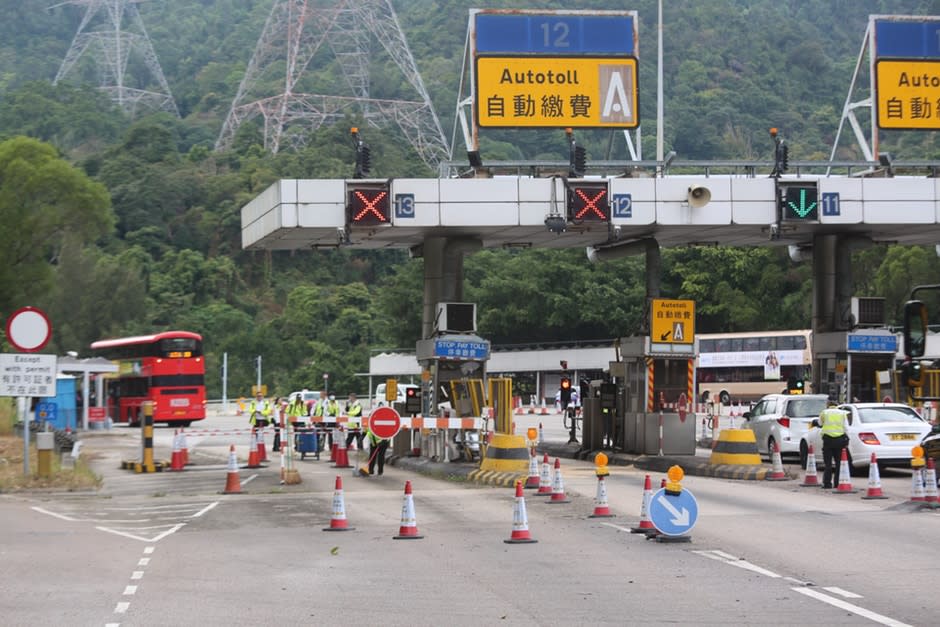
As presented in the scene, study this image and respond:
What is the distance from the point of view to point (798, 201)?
3153 cm

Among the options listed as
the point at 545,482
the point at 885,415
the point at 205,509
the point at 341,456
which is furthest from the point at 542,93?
the point at 205,509

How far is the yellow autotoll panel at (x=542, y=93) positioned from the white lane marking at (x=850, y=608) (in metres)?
21.4

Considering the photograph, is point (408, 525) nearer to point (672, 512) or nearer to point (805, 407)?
point (672, 512)

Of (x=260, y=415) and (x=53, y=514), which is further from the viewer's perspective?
(x=260, y=415)

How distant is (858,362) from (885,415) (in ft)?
23.3

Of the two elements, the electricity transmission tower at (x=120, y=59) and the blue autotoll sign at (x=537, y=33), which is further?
the electricity transmission tower at (x=120, y=59)

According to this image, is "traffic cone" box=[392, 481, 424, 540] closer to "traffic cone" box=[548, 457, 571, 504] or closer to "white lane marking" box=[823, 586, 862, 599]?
"traffic cone" box=[548, 457, 571, 504]

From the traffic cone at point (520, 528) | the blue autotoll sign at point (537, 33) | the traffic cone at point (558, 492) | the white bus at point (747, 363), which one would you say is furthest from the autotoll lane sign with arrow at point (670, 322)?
the white bus at point (747, 363)

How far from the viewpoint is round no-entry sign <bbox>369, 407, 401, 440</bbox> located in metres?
25.7

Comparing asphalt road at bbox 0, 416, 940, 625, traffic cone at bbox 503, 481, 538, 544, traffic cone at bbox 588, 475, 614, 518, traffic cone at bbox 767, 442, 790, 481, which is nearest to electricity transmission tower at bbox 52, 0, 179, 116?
traffic cone at bbox 767, 442, 790, 481

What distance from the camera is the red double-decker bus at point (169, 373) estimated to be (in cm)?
5619

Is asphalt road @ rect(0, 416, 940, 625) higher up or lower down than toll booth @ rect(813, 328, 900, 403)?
lower down

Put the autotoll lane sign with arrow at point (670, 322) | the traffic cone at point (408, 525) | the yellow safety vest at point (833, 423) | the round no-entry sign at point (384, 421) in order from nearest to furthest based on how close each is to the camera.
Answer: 1. the traffic cone at point (408, 525)
2. the yellow safety vest at point (833, 423)
3. the round no-entry sign at point (384, 421)
4. the autotoll lane sign with arrow at point (670, 322)

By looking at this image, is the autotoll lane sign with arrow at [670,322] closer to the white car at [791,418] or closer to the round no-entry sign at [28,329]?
the white car at [791,418]
